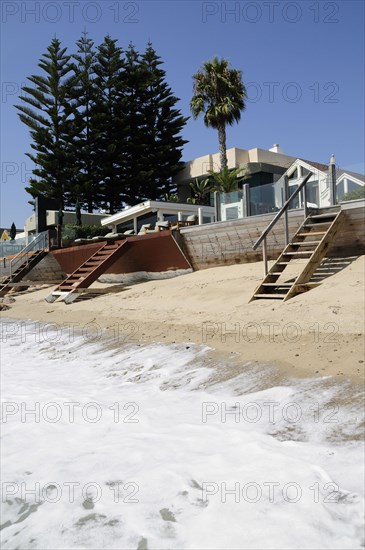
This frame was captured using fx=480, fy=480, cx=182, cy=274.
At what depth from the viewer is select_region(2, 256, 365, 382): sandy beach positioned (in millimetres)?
5305

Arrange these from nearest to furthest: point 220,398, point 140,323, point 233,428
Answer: point 233,428
point 220,398
point 140,323

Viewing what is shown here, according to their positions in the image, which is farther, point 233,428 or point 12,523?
point 233,428

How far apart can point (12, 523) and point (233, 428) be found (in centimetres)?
182

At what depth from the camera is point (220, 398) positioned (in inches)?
182

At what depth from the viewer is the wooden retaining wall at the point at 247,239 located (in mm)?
8938

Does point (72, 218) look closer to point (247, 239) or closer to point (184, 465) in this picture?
point (247, 239)

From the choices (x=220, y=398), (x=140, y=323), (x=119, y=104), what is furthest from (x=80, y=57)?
(x=220, y=398)

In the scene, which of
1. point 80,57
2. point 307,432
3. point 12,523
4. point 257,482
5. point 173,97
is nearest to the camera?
point 12,523

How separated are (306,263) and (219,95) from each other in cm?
2525

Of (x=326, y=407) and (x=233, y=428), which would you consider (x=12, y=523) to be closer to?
(x=233, y=428)

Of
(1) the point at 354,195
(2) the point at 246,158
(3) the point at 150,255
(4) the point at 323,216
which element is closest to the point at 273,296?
(4) the point at 323,216

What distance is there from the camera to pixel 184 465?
3.37 meters

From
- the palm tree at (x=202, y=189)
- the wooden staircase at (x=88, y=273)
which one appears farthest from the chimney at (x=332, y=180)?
the palm tree at (x=202, y=189)

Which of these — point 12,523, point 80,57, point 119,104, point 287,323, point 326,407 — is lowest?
point 12,523
